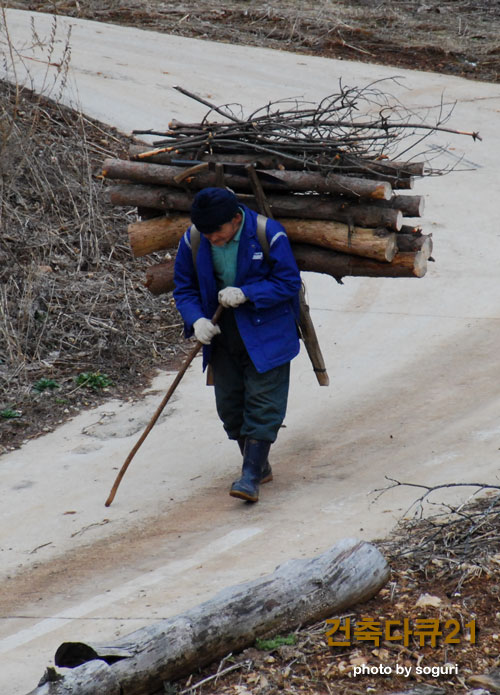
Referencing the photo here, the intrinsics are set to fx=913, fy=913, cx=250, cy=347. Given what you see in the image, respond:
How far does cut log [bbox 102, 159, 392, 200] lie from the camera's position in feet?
18.5

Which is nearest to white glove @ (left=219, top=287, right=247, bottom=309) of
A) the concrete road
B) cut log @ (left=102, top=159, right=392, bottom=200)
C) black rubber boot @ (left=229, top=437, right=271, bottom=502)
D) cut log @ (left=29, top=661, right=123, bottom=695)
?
cut log @ (left=102, top=159, right=392, bottom=200)

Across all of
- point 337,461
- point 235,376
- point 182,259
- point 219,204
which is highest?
point 219,204

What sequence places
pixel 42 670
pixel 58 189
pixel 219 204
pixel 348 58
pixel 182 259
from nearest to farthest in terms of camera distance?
pixel 42 670, pixel 219 204, pixel 182 259, pixel 58 189, pixel 348 58

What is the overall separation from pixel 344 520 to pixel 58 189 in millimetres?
6366

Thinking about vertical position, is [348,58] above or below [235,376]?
above

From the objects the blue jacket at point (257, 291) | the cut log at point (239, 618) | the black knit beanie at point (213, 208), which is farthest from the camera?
the blue jacket at point (257, 291)

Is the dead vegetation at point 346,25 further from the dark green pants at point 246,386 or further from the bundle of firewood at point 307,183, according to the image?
the dark green pants at point 246,386

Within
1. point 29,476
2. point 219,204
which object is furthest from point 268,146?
point 29,476

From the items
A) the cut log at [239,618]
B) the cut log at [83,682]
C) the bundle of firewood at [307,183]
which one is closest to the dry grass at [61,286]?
the bundle of firewood at [307,183]

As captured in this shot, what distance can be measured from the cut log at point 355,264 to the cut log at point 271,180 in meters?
0.42

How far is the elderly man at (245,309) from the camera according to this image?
5578mm

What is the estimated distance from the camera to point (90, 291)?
922cm

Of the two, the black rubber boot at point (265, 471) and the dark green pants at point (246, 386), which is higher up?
the dark green pants at point (246, 386)

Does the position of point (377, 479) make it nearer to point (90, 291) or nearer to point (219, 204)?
point (219, 204)
